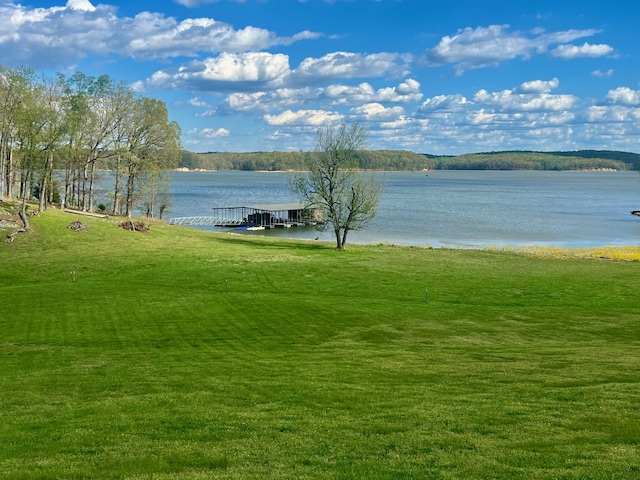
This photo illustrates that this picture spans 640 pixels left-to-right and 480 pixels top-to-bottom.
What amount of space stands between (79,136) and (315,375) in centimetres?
5658

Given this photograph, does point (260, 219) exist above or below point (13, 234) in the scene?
below

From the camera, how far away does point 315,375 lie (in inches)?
650

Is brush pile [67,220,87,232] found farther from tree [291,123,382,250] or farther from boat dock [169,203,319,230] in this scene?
boat dock [169,203,319,230]

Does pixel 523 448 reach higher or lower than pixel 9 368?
higher

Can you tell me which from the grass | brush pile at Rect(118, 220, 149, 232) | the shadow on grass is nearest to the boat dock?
the shadow on grass

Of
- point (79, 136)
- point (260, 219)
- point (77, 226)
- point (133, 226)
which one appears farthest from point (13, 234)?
point (260, 219)

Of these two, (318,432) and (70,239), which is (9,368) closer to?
(318,432)

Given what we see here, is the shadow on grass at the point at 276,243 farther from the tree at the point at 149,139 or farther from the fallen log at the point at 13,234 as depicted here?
the fallen log at the point at 13,234

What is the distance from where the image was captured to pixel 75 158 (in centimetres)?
6438

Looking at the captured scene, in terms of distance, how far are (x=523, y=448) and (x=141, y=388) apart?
9778 mm

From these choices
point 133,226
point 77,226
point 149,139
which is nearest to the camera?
point 77,226

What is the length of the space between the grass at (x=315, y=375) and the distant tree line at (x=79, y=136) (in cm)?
1822

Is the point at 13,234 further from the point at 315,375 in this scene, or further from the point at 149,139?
the point at 315,375

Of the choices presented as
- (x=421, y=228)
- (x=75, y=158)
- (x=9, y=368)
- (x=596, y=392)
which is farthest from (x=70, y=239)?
(x=421, y=228)
